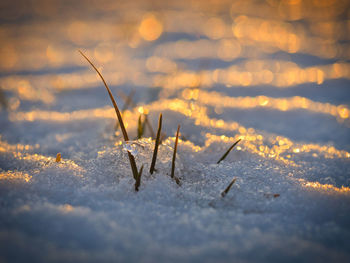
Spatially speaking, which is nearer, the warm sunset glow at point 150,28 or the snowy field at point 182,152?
the snowy field at point 182,152

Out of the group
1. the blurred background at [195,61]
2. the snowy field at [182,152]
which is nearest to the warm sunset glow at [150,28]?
the blurred background at [195,61]

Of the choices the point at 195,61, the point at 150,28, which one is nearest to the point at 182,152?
the point at 195,61

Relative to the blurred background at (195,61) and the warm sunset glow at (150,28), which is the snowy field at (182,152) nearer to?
the blurred background at (195,61)

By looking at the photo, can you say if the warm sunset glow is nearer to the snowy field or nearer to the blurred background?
the blurred background

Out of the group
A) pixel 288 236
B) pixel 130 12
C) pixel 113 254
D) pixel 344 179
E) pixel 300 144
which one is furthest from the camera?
pixel 130 12

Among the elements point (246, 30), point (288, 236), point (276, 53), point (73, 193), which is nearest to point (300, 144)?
point (288, 236)

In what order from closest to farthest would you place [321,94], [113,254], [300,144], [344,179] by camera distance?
[113,254], [344,179], [300,144], [321,94]

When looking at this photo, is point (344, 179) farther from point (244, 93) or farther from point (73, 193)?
point (244, 93)
